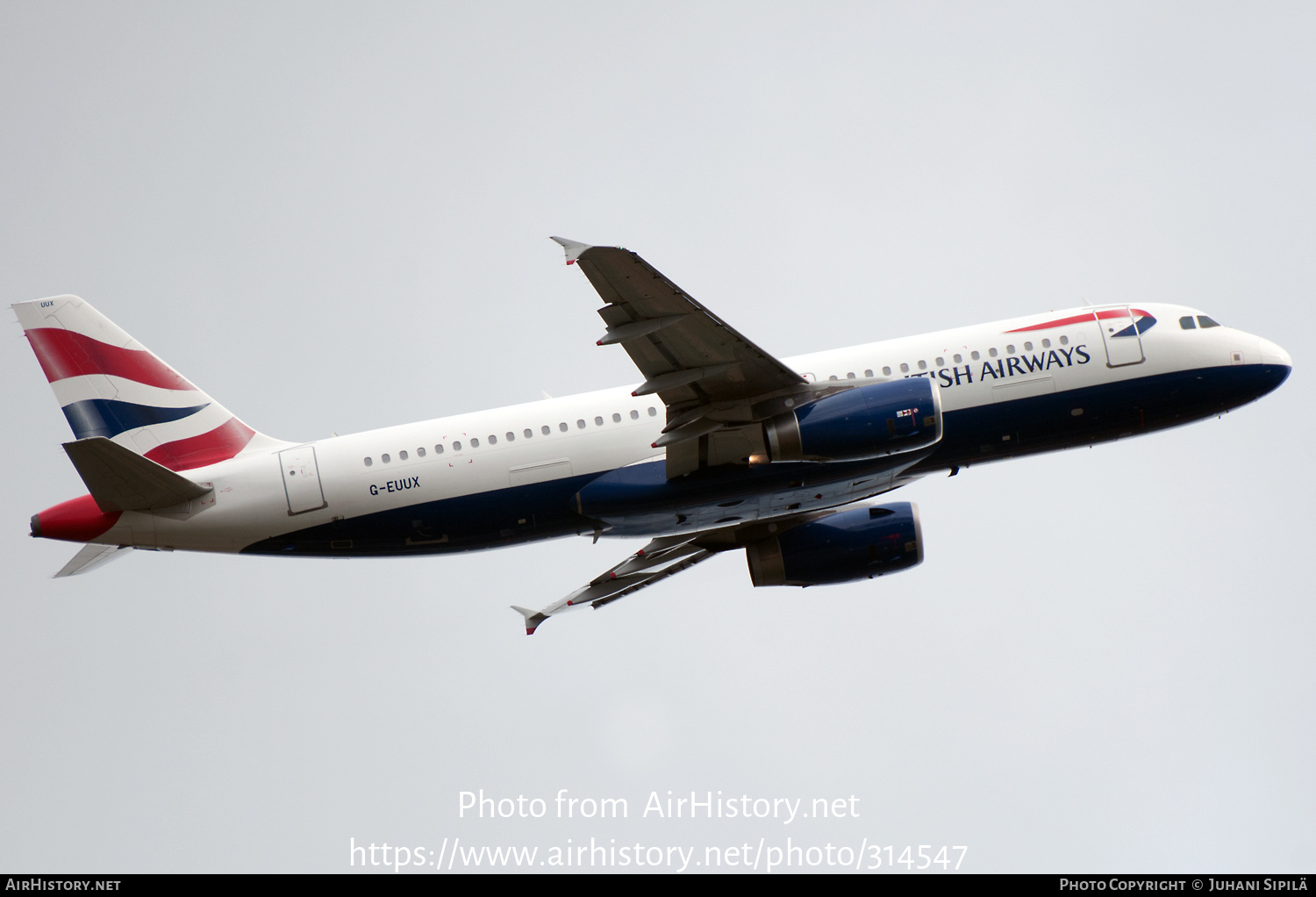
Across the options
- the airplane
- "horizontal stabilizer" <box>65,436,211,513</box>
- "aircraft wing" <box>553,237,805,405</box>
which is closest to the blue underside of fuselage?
the airplane

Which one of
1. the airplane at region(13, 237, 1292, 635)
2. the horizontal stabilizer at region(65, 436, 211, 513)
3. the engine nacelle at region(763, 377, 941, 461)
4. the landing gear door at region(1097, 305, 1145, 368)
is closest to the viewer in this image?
the horizontal stabilizer at region(65, 436, 211, 513)

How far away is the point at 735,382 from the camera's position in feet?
99.6

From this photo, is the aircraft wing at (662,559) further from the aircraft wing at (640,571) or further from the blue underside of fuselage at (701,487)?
the blue underside of fuselage at (701,487)

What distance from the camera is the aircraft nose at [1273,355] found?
34406 millimetres

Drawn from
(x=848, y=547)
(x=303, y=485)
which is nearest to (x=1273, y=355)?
(x=848, y=547)

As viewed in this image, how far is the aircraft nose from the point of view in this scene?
34406 millimetres

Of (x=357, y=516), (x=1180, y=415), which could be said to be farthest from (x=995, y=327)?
(x=357, y=516)

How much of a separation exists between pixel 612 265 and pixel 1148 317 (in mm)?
16482

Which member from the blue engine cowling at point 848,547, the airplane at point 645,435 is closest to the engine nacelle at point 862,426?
the airplane at point 645,435

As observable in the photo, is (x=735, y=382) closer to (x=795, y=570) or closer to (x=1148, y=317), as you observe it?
(x=795, y=570)

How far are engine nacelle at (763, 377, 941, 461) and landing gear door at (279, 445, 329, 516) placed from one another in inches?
462

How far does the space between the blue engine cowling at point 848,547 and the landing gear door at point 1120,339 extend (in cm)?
720

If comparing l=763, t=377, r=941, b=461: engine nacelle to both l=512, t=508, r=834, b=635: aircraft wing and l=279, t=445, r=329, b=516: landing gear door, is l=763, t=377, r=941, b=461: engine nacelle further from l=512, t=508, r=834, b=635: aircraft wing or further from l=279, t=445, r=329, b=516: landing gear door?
l=279, t=445, r=329, b=516: landing gear door

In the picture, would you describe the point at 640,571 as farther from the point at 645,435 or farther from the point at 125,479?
the point at 125,479
